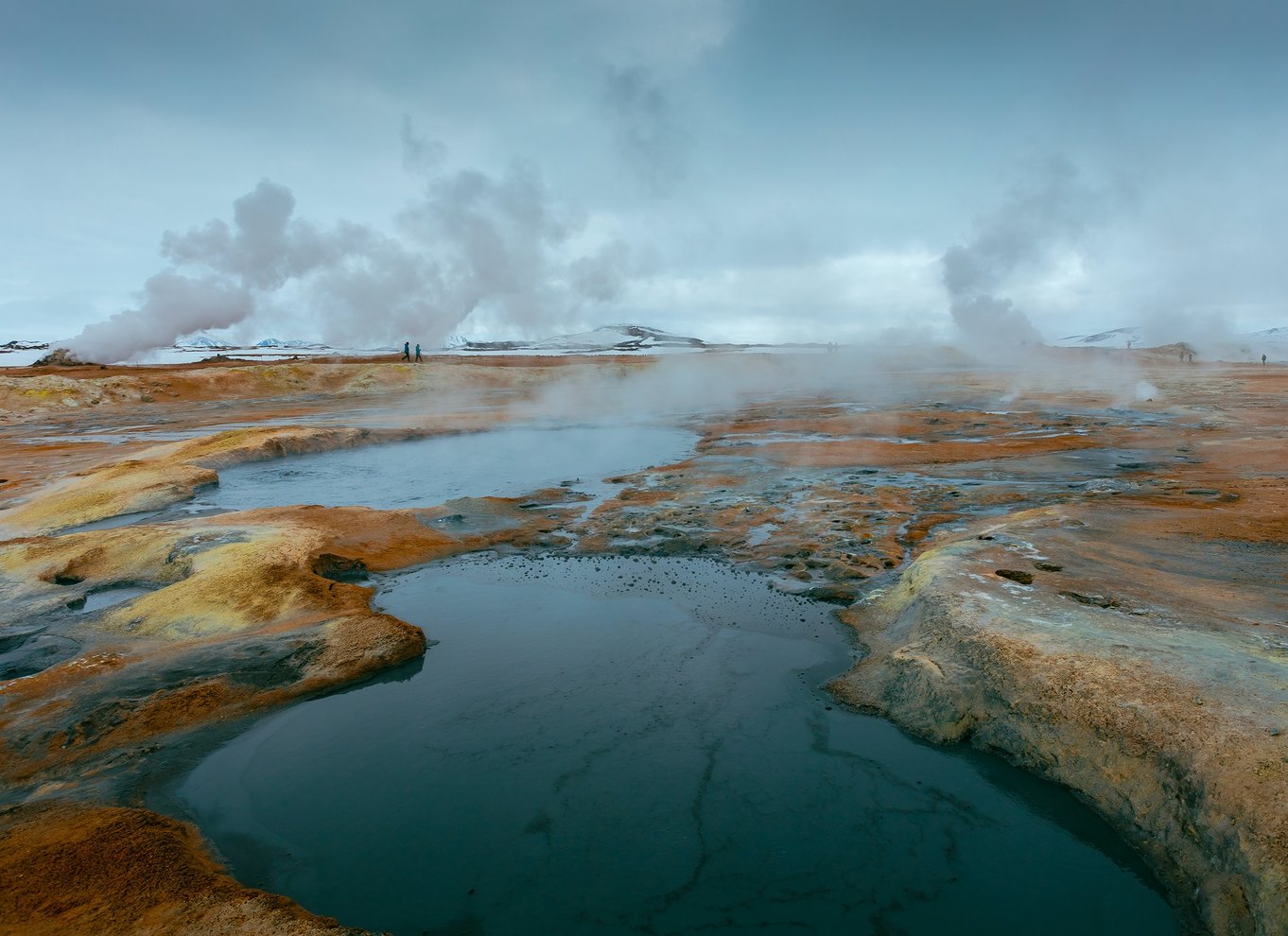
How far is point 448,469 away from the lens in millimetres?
15477

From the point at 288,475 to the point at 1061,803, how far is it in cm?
1492

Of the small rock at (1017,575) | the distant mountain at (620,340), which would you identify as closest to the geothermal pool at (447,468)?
the small rock at (1017,575)

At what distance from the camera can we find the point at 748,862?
3820 mm

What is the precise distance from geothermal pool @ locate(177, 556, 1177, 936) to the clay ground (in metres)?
0.31

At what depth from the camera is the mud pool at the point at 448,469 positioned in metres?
Result: 12.7

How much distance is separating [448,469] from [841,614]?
35.2 feet

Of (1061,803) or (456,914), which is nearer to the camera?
(456,914)

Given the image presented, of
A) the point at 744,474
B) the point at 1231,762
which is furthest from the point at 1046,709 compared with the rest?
the point at 744,474

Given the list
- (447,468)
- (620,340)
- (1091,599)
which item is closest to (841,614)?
(1091,599)

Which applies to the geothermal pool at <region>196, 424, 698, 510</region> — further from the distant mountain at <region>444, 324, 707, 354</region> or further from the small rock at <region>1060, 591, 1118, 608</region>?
the distant mountain at <region>444, 324, 707, 354</region>

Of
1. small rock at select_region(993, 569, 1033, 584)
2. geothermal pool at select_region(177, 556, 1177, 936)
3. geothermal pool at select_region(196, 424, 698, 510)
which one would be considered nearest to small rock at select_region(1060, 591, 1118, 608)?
small rock at select_region(993, 569, 1033, 584)

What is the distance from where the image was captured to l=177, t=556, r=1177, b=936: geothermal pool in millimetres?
3525

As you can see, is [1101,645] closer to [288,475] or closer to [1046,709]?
[1046,709]

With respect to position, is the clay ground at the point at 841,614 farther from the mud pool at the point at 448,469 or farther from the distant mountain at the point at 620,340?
the distant mountain at the point at 620,340
